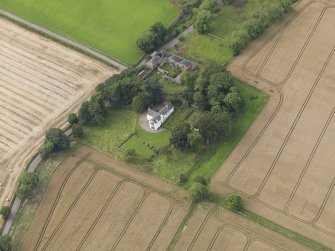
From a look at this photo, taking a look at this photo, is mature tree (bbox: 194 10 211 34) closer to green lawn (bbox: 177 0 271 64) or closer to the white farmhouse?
green lawn (bbox: 177 0 271 64)

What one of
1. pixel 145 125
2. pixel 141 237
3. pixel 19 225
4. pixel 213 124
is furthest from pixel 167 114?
pixel 19 225

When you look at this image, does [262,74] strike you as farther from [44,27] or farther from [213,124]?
[44,27]

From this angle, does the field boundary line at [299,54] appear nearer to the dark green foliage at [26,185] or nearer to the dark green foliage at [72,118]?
the dark green foliage at [72,118]

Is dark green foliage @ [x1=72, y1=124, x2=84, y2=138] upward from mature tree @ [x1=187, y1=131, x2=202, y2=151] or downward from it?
downward

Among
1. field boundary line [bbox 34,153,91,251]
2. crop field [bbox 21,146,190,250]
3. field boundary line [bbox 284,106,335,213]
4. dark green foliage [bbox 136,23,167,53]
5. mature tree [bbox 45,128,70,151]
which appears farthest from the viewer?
dark green foliage [bbox 136,23,167,53]

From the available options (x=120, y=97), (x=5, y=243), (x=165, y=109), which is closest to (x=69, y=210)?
(x=5, y=243)

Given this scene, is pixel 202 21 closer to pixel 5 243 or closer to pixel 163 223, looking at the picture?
pixel 163 223

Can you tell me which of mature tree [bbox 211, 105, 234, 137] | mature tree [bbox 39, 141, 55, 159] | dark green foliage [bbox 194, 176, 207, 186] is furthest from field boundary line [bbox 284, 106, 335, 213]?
mature tree [bbox 39, 141, 55, 159]
